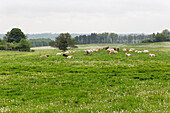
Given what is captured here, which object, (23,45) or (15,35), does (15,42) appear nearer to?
(15,35)

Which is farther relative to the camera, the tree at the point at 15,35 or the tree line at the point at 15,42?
the tree at the point at 15,35

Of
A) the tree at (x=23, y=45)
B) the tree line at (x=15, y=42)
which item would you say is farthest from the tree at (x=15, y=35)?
the tree at (x=23, y=45)

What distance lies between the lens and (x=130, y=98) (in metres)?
10.1

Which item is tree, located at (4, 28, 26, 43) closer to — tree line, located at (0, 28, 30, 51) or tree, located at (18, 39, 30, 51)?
tree line, located at (0, 28, 30, 51)

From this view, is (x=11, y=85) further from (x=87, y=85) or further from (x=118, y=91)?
(x=118, y=91)

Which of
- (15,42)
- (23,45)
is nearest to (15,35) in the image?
(15,42)

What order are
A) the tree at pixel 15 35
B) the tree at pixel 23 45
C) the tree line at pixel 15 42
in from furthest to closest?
the tree at pixel 15 35
the tree line at pixel 15 42
the tree at pixel 23 45

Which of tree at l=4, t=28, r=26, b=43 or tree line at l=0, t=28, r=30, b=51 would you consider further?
tree at l=4, t=28, r=26, b=43

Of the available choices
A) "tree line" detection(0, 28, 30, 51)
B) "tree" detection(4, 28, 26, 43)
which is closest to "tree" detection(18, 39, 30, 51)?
"tree line" detection(0, 28, 30, 51)

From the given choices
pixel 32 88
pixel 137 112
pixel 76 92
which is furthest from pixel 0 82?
pixel 137 112

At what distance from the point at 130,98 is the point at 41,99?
231 inches

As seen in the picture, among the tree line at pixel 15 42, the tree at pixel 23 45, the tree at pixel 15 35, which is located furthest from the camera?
the tree at pixel 15 35

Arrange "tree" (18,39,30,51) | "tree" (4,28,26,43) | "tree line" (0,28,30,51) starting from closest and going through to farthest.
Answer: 1. "tree" (18,39,30,51)
2. "tree line" (0,28,30,51)
3. "tree" (4,28,26,43)

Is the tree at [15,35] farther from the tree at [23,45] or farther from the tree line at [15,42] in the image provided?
the tree at [23,45]
